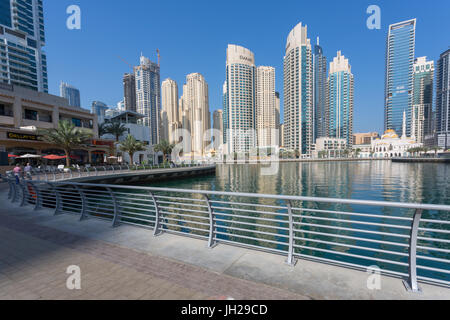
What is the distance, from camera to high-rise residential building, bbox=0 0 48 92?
6856 cm

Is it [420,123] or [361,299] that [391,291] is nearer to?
[361,299]

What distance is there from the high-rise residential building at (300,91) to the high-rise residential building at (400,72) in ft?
263

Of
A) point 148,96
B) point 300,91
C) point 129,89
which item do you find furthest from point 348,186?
point 129,89

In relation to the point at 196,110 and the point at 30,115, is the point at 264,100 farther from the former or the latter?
the point at 30,115

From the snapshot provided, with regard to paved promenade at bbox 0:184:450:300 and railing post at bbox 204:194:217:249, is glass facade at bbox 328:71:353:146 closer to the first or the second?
railing post at bbox 204:194:217:249

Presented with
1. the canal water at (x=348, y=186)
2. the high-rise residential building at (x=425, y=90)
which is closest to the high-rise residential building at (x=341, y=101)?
the high-rise residential building at (x=425, y=90)

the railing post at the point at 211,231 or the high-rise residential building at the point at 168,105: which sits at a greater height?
the high-rise residential building at the point at 168,105

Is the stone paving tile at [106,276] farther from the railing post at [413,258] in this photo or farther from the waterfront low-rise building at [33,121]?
the waterfront low-rise building at [33,121]

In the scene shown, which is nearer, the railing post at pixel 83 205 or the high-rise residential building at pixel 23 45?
the railing post at pixel 83 205

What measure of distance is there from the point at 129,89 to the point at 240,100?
88.0 metres

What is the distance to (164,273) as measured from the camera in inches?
143

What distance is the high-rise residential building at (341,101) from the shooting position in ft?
558

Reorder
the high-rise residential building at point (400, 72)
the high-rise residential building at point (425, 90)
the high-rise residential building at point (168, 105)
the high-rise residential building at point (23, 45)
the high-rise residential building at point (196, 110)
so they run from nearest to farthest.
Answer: the high-rise residential building at point (23, 45) → the high-rise residential building at point (168, 105) → the high-rise residential building at point (196, 110) → the high-rise residential building at point (400, 72) → the high-rise residential building at point (425, 90)
